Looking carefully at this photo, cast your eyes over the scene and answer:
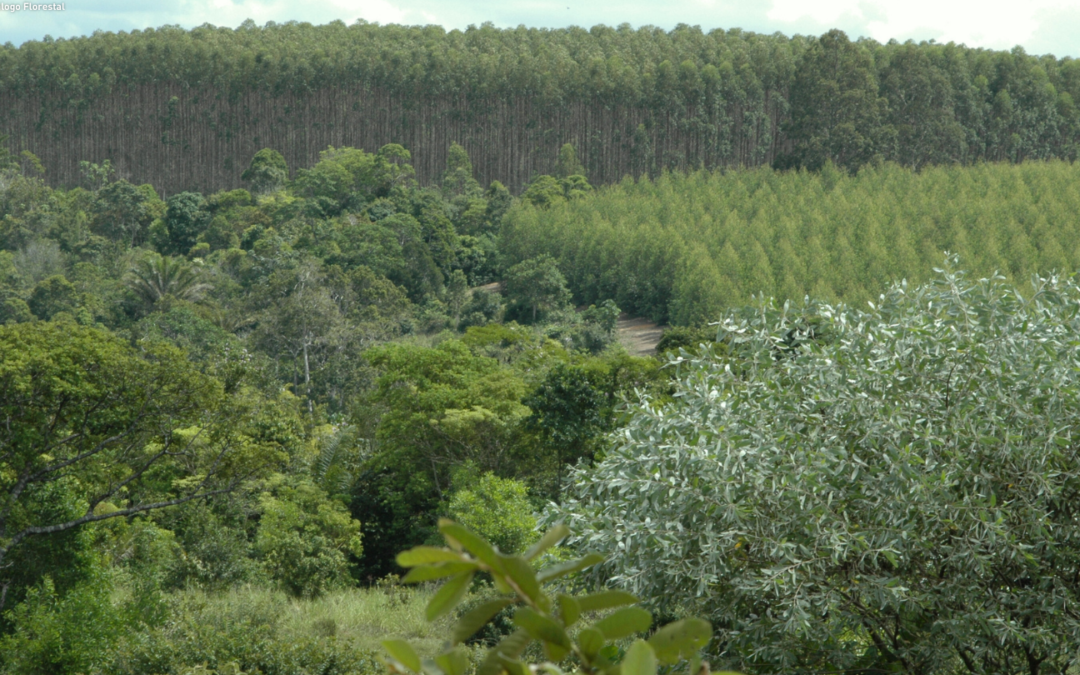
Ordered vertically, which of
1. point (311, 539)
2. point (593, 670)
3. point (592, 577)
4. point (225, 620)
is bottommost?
point (311, 539)

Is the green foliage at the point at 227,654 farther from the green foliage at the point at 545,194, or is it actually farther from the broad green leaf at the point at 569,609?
the green foliage at the point at 545,194

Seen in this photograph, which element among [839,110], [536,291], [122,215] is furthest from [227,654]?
[839,110]

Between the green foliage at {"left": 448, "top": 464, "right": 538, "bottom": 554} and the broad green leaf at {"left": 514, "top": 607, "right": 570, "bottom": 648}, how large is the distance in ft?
44.7

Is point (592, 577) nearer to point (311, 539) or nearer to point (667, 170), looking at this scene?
point (311, 539)

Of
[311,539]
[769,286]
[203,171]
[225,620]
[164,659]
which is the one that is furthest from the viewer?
[203,171]

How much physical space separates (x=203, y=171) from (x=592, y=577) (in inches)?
2711

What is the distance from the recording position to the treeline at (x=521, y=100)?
2147 inches

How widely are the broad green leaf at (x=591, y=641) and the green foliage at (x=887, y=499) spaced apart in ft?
13.3

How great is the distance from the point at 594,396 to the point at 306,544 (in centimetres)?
531

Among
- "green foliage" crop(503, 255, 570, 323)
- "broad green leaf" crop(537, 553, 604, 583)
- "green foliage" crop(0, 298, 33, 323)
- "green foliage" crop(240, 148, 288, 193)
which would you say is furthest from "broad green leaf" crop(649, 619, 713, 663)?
"green foliage" crop(240, 148, 288, 193)

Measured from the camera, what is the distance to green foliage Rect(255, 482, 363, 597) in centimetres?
1516

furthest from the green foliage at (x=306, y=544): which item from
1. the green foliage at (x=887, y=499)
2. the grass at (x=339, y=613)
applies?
the green foliage at (x=887, y=499)

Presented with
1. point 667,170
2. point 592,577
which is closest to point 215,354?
point 592,577

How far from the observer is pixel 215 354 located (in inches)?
955
